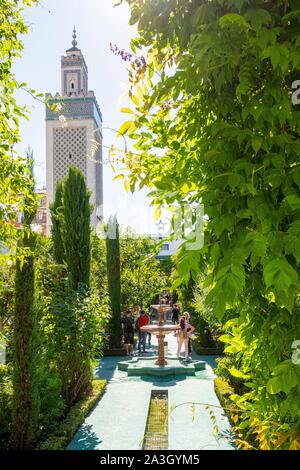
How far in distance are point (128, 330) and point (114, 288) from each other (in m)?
1.98

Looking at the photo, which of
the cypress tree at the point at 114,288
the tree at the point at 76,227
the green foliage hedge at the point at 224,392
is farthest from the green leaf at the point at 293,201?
the cypress tree at the point at 114,288

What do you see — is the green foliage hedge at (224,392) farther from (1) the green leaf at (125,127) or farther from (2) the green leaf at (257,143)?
(2) the green leaf at (257,143)

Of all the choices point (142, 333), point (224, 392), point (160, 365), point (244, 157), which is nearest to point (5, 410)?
point (224, 392)

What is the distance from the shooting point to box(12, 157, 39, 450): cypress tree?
20.4 ft

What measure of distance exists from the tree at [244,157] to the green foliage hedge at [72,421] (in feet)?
15.0

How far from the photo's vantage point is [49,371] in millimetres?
8375

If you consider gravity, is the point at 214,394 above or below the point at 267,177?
below

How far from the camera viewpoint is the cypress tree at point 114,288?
55.3ft

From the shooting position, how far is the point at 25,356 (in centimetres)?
657

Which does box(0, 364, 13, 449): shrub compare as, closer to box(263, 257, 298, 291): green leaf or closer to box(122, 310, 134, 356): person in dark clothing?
box(263, 257, 298, 291): green leaf

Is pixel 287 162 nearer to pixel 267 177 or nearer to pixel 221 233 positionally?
pixel 267 177

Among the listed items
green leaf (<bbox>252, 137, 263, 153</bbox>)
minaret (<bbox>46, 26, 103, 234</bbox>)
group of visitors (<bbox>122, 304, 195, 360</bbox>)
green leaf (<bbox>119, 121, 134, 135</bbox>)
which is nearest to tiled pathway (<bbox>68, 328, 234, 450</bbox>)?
group of visitors (<bbox>122, 304, 195, 360</bbox>)

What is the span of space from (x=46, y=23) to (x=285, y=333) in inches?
133
